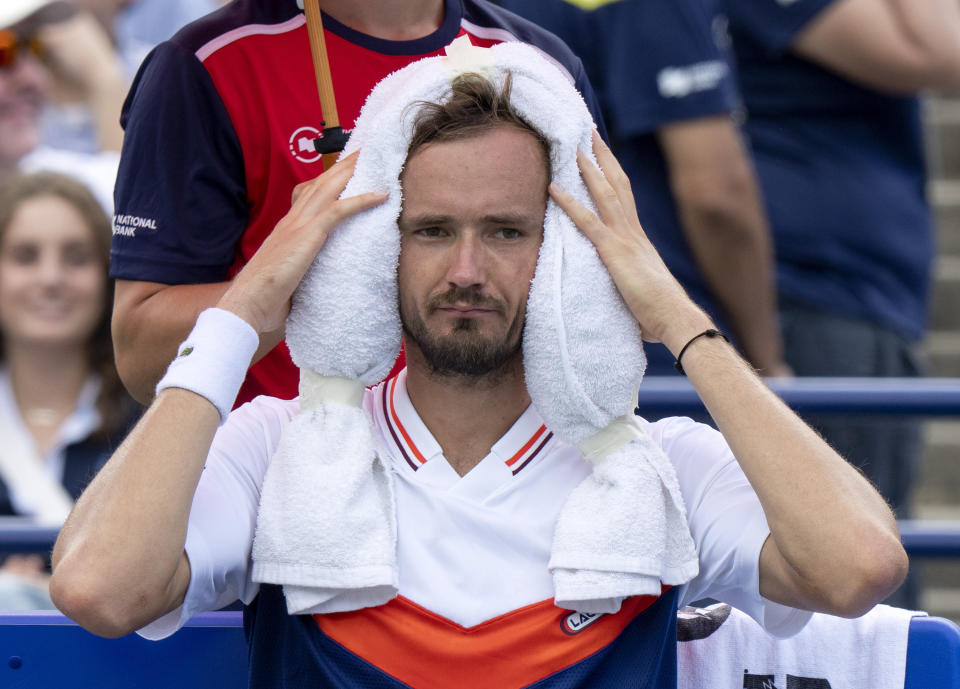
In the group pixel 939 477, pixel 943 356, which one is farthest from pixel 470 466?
pixel 943 356

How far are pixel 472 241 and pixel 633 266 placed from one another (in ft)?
0.73

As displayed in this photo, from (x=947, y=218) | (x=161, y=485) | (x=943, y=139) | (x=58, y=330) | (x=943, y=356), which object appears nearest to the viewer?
(x=161, y=485)

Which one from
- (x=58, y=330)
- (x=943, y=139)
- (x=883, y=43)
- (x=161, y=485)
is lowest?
(x=161, y=485)

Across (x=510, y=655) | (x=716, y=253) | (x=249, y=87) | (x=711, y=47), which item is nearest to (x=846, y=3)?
Result: (x=711, y=47)

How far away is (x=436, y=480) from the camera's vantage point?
2.08 metres

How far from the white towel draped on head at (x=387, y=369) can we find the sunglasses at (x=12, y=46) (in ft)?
8.39

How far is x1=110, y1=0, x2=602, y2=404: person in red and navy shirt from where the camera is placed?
7.18 ft

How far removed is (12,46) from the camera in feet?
14.2

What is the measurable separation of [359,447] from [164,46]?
677 mm

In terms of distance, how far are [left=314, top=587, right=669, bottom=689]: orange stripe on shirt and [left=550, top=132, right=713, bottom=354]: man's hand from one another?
1.33 feet

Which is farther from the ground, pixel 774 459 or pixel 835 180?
pixel 835 180

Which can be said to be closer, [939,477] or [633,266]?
[633,266]

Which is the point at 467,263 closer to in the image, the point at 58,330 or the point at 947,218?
the point at 58,330

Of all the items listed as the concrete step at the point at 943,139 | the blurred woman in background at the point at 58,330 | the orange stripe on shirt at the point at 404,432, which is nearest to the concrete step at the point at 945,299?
the concrete step at the point at 943,139
